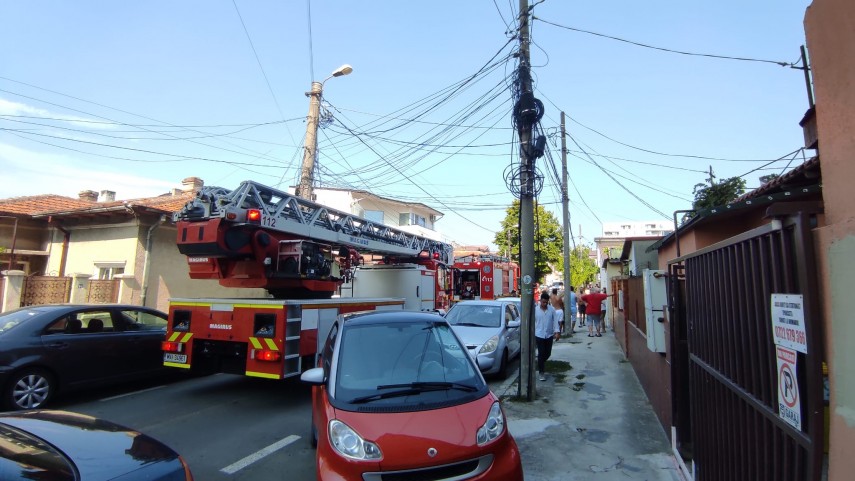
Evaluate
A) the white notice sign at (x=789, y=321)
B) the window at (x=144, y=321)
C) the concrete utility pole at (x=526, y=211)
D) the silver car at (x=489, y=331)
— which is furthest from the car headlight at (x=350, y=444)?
the window at (x=144, y=321)

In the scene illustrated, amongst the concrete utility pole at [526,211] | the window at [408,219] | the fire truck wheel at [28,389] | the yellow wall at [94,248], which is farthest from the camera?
the window at [408,219]

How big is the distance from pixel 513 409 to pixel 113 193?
21842mm

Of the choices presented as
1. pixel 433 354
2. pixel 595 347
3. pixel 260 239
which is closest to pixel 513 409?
pixel 433 354

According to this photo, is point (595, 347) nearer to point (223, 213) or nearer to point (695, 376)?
point (695, 376)

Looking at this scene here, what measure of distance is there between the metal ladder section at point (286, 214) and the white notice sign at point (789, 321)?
7.63 metres

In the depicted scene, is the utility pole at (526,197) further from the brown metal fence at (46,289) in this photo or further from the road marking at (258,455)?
the brown metal fence at (46,289)

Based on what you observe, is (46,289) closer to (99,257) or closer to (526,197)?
(99,257)

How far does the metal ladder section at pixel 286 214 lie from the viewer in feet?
26.7

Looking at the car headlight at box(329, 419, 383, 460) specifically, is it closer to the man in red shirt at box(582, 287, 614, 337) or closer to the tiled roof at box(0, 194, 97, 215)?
the man in red shirt at box(582, 287, 614, 337)

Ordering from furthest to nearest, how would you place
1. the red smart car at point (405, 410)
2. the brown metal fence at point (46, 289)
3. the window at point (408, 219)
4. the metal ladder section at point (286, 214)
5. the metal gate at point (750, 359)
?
the window at point (408, 219) < the brown metal fence at point (46, 289) < the metal ladder section at point (286, 214) < the red smart car at point (405, 410) < the metal gate at point (750, 359)

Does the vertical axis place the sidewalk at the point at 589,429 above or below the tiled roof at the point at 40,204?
below

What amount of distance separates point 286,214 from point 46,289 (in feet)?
32.6


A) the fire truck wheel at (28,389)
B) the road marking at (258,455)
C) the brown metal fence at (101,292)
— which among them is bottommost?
the road marking at (258,455)

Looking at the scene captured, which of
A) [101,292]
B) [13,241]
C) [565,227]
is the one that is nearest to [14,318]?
[101,292]
